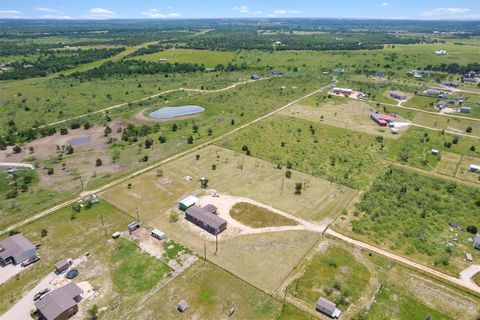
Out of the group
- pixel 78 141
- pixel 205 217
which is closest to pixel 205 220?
pixel 205 217

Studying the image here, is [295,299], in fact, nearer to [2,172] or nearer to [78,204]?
[78,204]

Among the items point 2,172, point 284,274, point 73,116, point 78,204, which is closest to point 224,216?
point 284,274

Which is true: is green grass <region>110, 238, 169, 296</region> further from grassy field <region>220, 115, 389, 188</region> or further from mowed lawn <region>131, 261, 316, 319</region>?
grassy field <region>220, 115, 389, 188</region>

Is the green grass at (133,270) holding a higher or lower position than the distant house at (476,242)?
lower

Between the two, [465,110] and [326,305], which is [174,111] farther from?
[465,110]

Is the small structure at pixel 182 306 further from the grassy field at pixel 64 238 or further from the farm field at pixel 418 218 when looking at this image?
the farm field at pixel 418 218

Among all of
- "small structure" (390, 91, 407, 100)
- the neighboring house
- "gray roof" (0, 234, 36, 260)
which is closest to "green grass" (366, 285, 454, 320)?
the neighboring house

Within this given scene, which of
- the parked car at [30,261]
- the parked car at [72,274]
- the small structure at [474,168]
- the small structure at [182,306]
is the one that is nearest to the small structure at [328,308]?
the small structure at [182,306]
